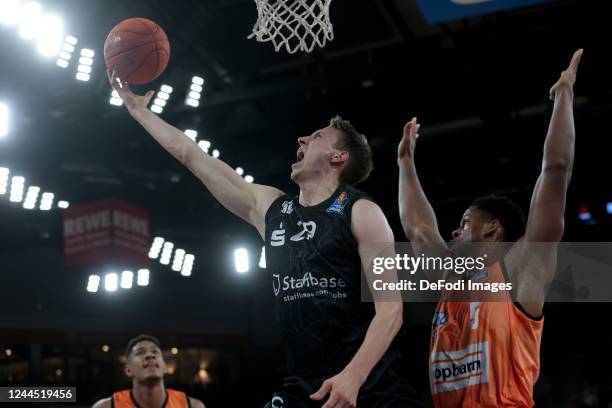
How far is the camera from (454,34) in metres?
9.31

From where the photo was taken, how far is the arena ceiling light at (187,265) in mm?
13820

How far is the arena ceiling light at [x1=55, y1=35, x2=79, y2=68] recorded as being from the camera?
27.6ft

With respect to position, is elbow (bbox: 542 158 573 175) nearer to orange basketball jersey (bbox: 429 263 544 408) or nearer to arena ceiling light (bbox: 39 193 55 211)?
orange basketball jersey (bbox: 429 263 544 408)

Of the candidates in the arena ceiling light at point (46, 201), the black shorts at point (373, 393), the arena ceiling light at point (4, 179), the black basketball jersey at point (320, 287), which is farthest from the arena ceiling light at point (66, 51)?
the black shorts at point (373, 393)

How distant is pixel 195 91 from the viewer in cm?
987

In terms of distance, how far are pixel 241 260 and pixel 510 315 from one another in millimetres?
10738

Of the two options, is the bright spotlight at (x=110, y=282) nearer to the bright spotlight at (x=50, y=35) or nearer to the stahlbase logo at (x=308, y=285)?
the bright spotlight at (x=50, y=35)

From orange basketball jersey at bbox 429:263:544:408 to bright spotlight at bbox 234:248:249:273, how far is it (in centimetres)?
1050

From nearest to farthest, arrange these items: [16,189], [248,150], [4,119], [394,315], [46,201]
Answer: [394,315] → [4,119] → [16,189] → [46,201] → [248,150]

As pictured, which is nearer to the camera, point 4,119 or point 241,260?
point 4,119

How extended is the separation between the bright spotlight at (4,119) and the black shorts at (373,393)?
725 cm

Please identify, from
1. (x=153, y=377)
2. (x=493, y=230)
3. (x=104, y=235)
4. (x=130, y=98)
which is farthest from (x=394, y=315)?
(x=104, y=235)

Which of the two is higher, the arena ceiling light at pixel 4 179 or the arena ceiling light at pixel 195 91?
the arena ceiling light at pixel 195 91

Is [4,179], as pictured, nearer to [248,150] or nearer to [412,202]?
[248,150]
